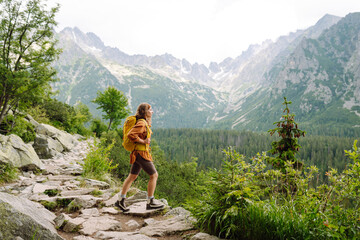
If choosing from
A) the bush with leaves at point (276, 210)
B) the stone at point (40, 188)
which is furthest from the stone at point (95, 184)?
the bush with leaves at point (276, 210)

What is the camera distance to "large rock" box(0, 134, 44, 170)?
739 cm

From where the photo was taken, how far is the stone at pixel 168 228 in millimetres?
4043

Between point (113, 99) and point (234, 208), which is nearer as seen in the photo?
point (234, 208)

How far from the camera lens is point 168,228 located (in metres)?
4.19

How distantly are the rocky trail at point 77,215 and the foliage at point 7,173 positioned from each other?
225mm

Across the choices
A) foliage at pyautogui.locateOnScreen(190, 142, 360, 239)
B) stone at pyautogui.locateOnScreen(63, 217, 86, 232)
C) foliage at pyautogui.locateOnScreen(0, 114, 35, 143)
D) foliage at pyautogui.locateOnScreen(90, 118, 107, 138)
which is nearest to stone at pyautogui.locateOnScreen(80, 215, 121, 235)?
stone at pyautogui.locateOnScreen(63, 217, 86, 232)

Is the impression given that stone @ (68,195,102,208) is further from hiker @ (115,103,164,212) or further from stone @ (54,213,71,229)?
stone @ (54,213,71,229)

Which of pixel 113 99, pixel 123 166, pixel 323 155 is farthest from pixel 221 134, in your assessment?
pixel 123 166

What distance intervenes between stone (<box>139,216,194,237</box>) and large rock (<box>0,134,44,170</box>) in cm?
574

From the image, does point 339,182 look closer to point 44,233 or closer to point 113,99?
point 44,233

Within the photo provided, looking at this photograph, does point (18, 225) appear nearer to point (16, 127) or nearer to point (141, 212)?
point (141, 212)

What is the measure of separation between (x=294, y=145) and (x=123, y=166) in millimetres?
8998

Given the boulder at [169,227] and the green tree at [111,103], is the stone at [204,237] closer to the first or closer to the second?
the boulder at [169,227]

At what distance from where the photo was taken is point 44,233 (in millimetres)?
2941
